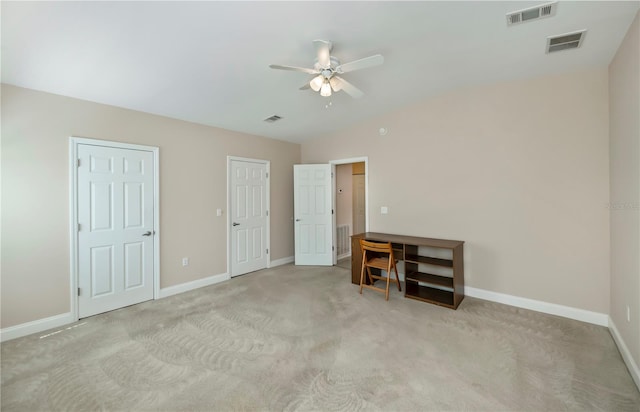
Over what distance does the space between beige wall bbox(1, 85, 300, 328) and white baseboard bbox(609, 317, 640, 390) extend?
4631mm

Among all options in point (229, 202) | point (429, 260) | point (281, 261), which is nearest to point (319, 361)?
point (429, 260)

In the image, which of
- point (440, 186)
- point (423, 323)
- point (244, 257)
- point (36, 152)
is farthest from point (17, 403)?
point (440, 186)

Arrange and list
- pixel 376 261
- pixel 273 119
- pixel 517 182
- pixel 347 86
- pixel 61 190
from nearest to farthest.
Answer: pixel 347 86, pixel 61 190, pixel 517 182, pixel 376 261, pixel 273 119

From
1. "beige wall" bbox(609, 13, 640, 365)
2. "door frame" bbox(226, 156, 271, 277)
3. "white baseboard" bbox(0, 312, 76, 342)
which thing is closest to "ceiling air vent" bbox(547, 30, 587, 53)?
"beige wall" bbox(609, 13, 640, 365)

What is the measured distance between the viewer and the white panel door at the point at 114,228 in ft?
10.3

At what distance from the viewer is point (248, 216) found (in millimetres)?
4875

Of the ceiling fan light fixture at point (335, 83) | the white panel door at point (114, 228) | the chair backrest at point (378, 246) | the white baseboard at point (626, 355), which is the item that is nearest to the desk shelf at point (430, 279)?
the chair backrest at point (378, 246)

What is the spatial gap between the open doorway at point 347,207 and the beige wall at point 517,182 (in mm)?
1516

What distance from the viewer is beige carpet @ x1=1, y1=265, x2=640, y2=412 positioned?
1882 millimetres

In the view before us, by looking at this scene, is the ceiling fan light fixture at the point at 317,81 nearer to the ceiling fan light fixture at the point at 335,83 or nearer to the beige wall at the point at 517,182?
the ceiling fan light fixture at the point at 335,83

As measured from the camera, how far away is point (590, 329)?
278 centimetres

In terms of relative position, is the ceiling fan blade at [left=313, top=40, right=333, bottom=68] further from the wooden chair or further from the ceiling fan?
the wooden chair

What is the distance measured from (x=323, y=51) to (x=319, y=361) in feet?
8.59

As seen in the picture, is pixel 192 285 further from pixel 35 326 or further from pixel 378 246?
pixel 378 246
